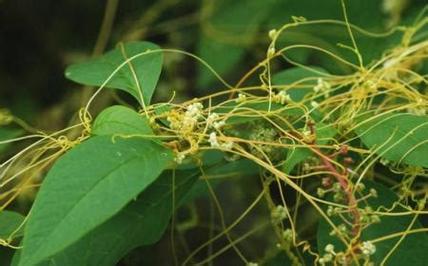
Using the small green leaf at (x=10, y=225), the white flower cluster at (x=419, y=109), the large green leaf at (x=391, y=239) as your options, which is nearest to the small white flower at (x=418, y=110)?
the white flower cluster at (x=419, y=109)

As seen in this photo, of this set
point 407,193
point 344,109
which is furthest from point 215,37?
point 407,193

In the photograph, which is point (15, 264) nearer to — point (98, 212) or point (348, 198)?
point (98, 212)

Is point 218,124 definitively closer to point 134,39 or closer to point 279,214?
point 279,214

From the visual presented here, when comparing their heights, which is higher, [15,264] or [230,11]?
[230,11]

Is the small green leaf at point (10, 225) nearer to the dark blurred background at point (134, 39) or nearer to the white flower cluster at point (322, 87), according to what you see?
the white flower cluster at point (322, 87)

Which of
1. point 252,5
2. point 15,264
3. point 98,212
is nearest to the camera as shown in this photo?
point 98,212

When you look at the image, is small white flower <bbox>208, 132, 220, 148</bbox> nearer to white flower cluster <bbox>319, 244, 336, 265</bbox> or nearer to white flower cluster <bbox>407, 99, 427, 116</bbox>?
white flower cluster <bbox>319, 244, 336, 265</bbox>
